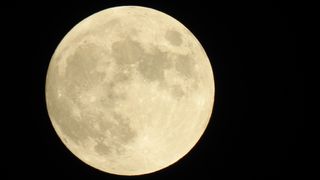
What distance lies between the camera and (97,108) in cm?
696

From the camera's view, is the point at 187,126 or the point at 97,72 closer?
the point at 97,72

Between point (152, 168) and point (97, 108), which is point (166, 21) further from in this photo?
point (152, 168)

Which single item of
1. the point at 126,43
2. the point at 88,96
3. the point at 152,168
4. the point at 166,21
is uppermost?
the point at 166,21

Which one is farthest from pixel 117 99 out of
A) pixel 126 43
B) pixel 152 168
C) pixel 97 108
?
pixel 152 168

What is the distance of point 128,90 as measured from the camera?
22.4 feet

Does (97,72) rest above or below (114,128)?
above

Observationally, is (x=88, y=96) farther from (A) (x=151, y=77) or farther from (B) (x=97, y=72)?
(A) (x=151, y=77)

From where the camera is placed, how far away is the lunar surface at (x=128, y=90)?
689 cm

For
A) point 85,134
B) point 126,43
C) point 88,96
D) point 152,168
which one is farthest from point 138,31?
point 152,168

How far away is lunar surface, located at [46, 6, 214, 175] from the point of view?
6895 millimetres

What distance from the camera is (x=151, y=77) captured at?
22.7 feet

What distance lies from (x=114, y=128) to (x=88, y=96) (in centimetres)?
61

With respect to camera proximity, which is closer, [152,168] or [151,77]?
[151,77]

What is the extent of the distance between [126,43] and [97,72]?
60cm
